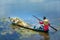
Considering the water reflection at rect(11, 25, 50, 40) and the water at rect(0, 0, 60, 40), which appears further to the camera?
the water at rect(0, 0, 60, 40)

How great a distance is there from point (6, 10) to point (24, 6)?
8.45 ft

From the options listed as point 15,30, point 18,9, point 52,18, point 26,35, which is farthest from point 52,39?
point 18,9

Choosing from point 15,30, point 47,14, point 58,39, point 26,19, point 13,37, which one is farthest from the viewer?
point 47,14

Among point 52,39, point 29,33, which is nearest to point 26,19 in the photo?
point 29,33

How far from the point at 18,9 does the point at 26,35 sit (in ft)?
33.9

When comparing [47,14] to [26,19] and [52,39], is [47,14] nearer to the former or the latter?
[26,19]

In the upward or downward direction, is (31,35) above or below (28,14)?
below

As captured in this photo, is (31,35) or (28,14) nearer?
(31,35)

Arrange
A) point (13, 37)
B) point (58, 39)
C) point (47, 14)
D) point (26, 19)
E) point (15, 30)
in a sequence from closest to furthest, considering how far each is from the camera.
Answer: point (58, 39)
point (13, 37)
point (15, 30)
point (26, 19)
point (47, 14)

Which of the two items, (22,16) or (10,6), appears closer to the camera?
(22,16)

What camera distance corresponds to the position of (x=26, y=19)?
25.0 meters

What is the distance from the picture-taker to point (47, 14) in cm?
2686

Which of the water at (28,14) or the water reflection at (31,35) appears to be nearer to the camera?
the water reflection at (31,35)

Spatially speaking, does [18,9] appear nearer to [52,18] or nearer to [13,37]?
[52,18]
